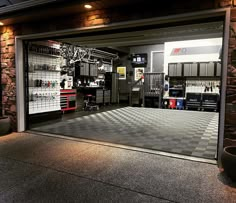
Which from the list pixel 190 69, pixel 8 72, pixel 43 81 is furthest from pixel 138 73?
pixel 8 72

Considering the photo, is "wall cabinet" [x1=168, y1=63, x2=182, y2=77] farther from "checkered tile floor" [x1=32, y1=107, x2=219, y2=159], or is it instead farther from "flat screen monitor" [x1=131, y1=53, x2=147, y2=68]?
"checkered tile floor" [x1=32, y1=107, x2=219, y2=159]

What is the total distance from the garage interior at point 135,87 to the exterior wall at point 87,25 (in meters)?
0.43

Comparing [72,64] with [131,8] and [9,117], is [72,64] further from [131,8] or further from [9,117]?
[131,8]

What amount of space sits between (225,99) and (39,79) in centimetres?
504

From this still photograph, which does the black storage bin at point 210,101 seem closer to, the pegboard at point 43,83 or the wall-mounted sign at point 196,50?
the wall-mounted sign at point 196,50

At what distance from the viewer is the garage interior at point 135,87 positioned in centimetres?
468

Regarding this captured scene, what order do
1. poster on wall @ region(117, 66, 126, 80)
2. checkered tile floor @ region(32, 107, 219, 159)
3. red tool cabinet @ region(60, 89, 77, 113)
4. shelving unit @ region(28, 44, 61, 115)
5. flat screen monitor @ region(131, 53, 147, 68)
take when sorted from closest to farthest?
1. checkered tile floor @ region(32, 107, 219, 159)
2. shelving unit @ region(28, 44, 61, 115)
3. red tool cabinet @ region(60, 89, 77, 113)
4. flat screen monitor @ region(131, 53, 147, 68)
5. poster on wall @ region(117, 66, 126, 80)

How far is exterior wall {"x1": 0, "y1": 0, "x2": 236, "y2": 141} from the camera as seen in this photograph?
2828mm

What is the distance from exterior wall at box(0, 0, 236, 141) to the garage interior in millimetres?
435

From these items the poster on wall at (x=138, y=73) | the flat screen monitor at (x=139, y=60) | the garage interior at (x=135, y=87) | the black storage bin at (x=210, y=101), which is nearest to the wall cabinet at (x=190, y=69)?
the garage interior at (x=135, y=87)

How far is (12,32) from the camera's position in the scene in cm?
461

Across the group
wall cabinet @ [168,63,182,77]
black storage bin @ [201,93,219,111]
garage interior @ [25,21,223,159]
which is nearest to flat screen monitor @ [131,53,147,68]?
garage interior @ [25,21,223,159]

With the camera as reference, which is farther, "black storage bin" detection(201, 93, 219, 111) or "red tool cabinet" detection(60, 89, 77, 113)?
"black storage bin" detection(201, 93, 219, 111)

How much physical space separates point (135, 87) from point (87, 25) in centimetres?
787
